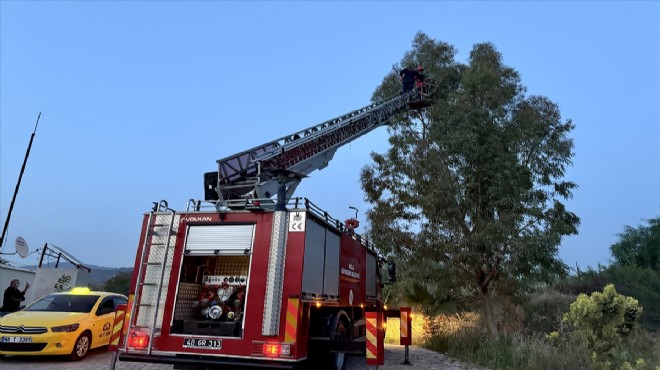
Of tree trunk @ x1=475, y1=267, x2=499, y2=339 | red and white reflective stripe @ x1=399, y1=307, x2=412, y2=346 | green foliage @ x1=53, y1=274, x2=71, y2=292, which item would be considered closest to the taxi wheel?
red and white reflective stripe @ x1=399, y1=307, x2=412, y2=346

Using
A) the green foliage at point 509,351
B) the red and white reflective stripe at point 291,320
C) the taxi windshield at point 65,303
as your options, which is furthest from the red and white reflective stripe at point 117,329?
the green foliage at point 509,351

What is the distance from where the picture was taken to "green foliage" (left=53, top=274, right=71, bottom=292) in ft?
50.0

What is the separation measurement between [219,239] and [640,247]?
33.5 metres

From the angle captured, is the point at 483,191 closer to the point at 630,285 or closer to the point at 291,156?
the point at 291,156

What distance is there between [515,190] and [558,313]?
243 inches

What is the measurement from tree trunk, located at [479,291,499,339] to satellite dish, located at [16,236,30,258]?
16.7 meters

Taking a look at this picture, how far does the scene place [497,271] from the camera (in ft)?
41.7

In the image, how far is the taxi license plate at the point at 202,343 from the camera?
597cm

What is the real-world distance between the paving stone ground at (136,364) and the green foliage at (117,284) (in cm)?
2366

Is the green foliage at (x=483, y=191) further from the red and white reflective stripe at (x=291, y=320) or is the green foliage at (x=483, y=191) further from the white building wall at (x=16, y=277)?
the white building wall at (x=16, y=277)

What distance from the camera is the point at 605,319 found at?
780cm

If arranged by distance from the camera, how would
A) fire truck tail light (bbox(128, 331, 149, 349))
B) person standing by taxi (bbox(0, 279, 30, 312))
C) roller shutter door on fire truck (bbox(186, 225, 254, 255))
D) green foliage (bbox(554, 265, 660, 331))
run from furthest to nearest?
green foliage (bbox(554, 265, 660, 331)) < person standing by taxi (bbox(0, 279, 30, 312)) < roller shutter door on fire truck (bbox(186, 225, 254, 255)) < fire truck tail light (bbox(128, 331, 149, 349))

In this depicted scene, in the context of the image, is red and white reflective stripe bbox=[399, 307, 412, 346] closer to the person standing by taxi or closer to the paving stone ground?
the paving stone ground

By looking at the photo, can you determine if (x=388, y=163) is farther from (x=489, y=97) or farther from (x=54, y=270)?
(x=54, y=270)
